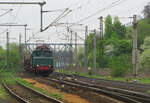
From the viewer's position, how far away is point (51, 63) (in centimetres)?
5144

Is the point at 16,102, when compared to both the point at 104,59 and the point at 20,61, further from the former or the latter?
the point at 20,61

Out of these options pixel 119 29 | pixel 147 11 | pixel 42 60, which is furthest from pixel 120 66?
pixel 147 11

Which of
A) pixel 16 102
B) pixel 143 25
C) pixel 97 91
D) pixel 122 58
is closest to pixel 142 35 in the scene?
pixel 143 25

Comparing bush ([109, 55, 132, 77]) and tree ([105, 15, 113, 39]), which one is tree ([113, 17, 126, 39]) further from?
bush ([109, 55, 132, 77])

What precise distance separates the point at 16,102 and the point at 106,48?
245 feet

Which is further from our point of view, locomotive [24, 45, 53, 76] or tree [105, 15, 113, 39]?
tree [105, 15, 113, 39]

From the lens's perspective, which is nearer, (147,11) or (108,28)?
(108,28)

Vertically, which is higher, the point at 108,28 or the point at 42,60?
the point at 108,28

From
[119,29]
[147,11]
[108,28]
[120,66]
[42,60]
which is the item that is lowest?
[120,66]

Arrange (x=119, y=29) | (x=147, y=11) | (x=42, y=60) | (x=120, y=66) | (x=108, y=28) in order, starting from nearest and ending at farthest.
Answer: (x=42, y=60) → (x=120, y=66) → (x=119, y=29) → (x=108, y=28) → (x=147, y=11)

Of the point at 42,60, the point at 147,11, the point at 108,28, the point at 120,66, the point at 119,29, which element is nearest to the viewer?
the point at 42,60

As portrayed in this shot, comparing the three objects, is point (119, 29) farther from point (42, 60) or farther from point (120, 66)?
point (42, 60)

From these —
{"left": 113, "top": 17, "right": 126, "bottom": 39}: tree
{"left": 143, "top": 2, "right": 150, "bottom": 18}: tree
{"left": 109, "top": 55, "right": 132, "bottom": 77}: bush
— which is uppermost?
{"left": 143, "top": 2, "right": 150, "bottom": 18}: tree

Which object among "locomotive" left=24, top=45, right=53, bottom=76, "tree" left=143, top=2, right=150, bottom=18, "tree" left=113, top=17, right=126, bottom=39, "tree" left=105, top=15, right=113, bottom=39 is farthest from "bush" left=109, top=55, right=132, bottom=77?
"tree" left=143, top=2, right=150, bottom=18
